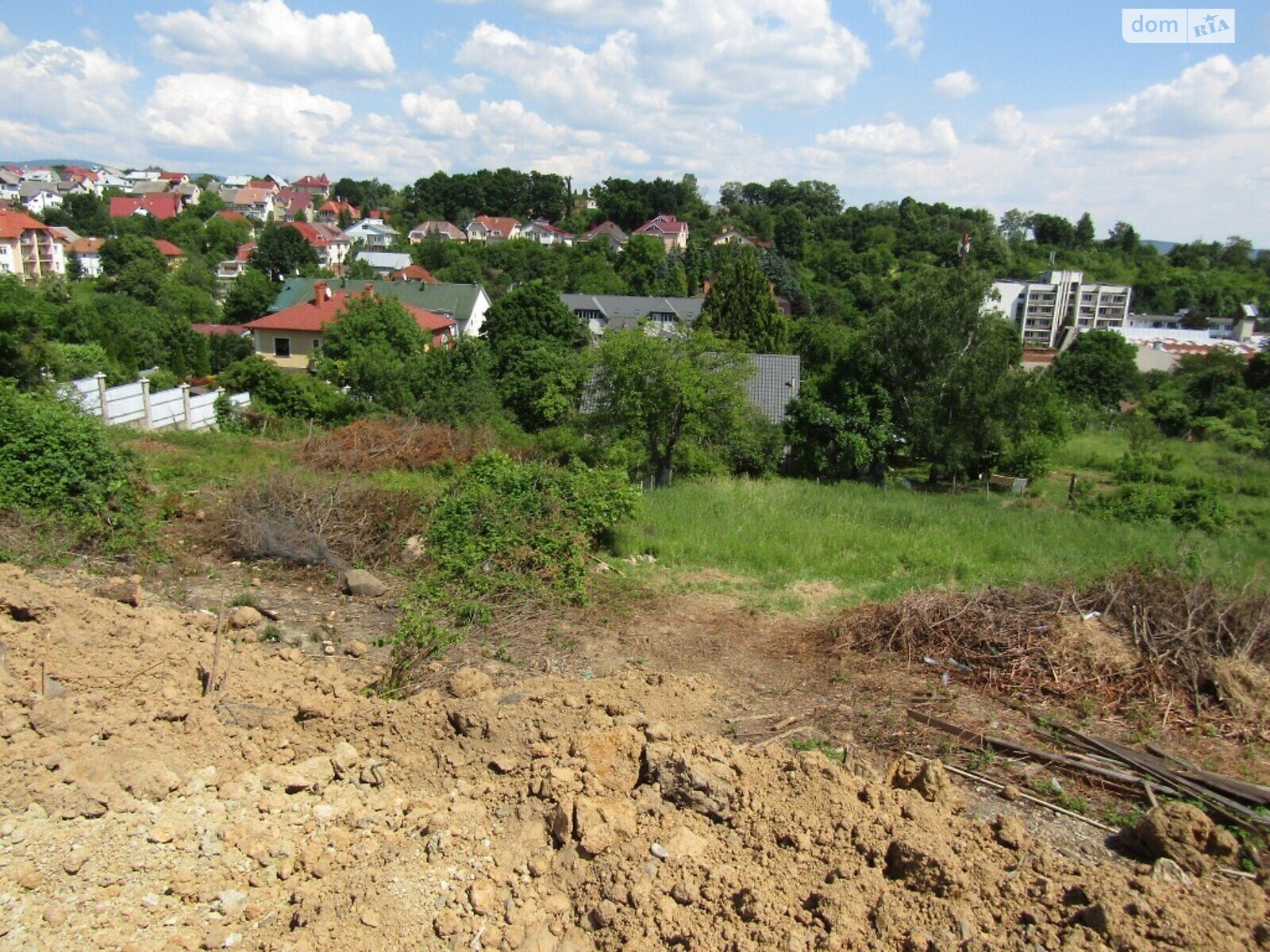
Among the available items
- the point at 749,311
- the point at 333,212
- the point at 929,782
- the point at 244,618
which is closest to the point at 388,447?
the point at 244,618

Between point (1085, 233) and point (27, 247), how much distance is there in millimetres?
96349

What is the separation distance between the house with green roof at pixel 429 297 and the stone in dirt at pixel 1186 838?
131 feet

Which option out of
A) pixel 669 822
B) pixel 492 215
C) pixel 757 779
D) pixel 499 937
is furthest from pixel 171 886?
pixel 492 215

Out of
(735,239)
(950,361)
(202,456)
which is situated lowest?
(202,456)

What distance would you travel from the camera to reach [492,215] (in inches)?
4188

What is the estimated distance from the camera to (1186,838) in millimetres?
4383

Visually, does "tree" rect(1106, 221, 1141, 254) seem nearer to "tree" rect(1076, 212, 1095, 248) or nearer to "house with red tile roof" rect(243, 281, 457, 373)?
"tree" rect(1076, 212, 1095, 248)

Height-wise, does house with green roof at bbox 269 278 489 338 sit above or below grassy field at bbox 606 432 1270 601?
above

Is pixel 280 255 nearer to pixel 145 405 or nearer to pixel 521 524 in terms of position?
pixel 145 405

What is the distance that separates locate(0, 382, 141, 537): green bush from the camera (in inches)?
371

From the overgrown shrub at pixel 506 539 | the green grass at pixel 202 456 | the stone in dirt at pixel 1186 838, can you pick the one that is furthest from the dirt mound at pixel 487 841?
the green grass at pixel 202 456

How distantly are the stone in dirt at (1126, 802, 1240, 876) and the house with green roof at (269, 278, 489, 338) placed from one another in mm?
39996

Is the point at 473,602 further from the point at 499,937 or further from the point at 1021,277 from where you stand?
the point at 1021,277

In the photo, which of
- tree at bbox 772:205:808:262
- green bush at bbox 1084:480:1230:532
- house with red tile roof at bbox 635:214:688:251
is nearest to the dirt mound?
green bush at bbox 1084:480:1230:532
